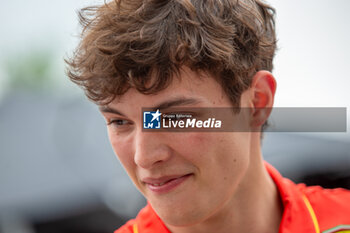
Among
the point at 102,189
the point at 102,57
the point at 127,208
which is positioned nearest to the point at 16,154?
the point at 102,189

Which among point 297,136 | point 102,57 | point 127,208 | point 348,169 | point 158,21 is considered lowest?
point 127,208

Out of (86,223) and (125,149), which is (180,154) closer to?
(125,149)

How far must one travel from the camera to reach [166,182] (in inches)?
75.9

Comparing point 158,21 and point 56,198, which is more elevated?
point 158,21

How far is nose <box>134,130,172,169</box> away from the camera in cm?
183

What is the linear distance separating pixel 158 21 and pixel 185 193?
82 cm

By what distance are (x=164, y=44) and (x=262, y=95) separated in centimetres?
65

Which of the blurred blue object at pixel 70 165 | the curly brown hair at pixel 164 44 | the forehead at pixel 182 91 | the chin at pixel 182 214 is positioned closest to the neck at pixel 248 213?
the chin at pixel 182 214

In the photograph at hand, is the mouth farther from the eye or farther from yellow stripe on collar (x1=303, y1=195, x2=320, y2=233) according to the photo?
yellow stripe on collar (x1=303, y1=195, x2=320, y2=233)

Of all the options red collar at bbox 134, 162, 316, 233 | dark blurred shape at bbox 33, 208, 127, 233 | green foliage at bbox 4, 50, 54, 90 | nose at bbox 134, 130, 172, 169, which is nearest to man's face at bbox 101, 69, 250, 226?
nose at bbox 134, 130, 172, 169

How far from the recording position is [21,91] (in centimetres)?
550

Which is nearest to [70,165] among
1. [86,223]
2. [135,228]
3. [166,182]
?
[86,223]

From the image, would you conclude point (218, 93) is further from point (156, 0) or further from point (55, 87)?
point (55, 87)

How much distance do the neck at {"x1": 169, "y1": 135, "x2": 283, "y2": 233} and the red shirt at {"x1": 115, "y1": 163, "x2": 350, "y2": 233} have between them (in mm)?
85
